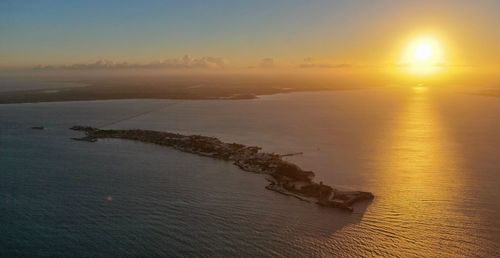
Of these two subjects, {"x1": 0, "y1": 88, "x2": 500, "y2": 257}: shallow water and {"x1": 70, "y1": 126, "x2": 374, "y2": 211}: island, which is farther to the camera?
{"x1": 70, "y1": 126, "x2": 374, "y2": 211}: island

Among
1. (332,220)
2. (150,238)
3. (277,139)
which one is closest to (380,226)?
(332,220)

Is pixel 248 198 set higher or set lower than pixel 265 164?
lower

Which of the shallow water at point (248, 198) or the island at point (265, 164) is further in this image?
the island at point (265, 164)

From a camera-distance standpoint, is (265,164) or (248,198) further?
(265,164)

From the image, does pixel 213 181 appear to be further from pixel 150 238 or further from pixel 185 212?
pixel 150 238
